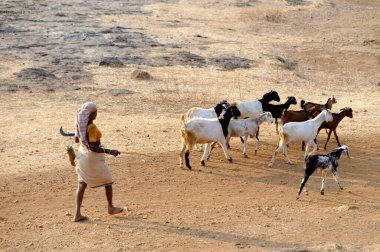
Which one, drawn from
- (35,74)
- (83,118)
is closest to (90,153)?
(83,118)

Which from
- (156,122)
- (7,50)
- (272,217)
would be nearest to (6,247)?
(272,217)

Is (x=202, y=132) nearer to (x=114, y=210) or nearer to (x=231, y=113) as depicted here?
(x=231, y=113)

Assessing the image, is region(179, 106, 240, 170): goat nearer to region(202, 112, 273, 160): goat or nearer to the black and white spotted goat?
region(202, 112, 273, 160): goat

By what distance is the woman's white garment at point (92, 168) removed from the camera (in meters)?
10.4

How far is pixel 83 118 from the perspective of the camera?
10273 mm

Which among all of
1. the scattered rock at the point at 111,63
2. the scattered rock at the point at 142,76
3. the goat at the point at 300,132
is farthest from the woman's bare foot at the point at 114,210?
the scattered rock at the point at 111,63

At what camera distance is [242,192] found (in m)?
12.6

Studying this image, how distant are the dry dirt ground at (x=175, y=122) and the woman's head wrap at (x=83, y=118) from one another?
1.49m

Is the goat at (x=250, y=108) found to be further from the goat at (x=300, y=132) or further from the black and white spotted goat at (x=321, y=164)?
the black and white spotted goat at (x=321, y=164)

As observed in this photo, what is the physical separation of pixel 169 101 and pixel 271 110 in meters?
4.56

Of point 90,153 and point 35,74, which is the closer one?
point 90,153

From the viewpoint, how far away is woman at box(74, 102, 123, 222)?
33.7ft

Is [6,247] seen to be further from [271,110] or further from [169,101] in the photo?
[169,101]

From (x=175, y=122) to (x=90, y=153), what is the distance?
726cm
